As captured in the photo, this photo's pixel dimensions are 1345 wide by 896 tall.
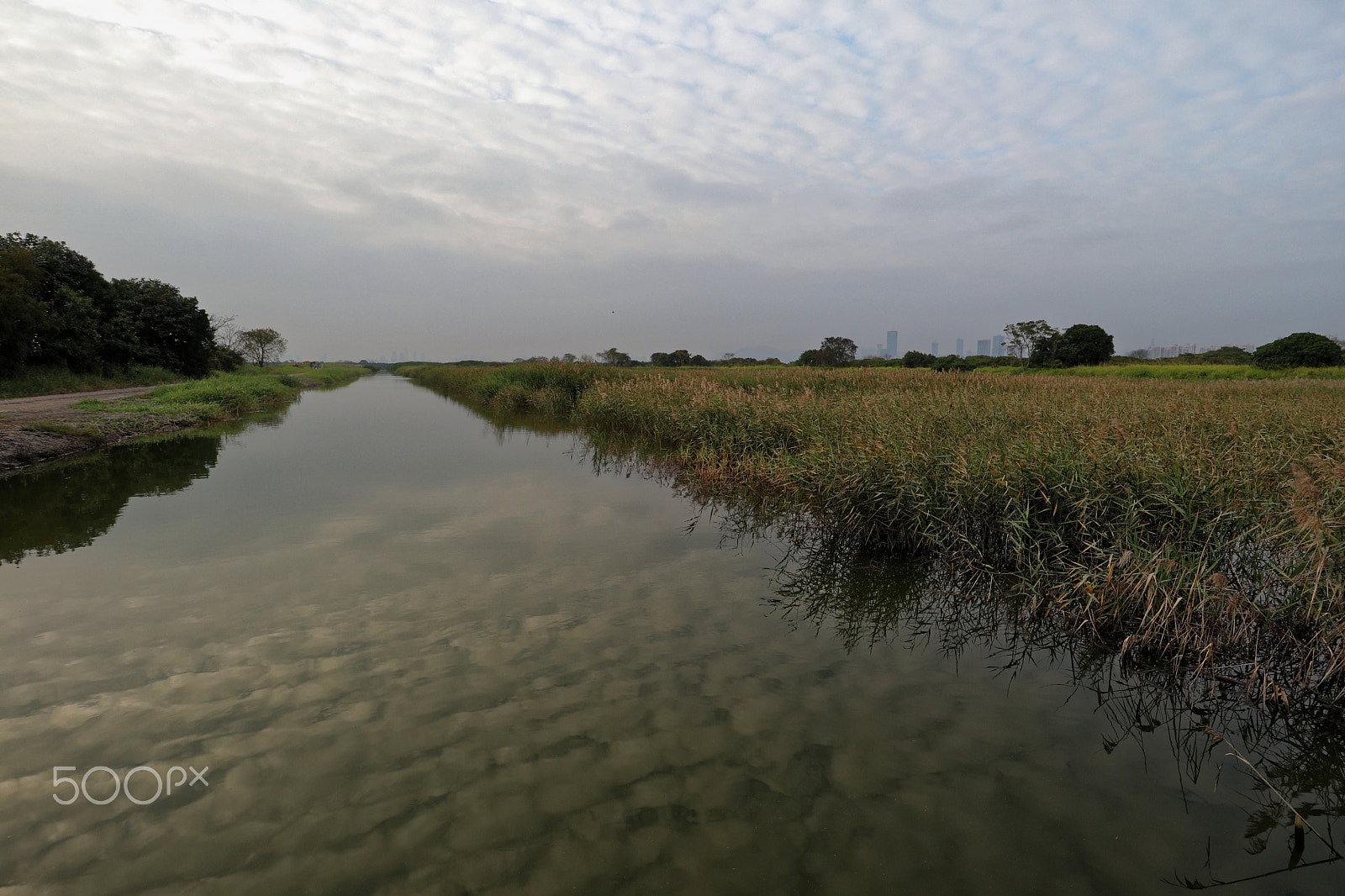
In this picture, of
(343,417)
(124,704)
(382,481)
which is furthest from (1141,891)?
(343,417)

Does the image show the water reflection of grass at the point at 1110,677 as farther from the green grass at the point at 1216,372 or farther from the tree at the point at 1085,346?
the tree at the point at 1085,346

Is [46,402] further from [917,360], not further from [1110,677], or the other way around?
[917,360]

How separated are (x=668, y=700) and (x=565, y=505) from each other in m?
5.06

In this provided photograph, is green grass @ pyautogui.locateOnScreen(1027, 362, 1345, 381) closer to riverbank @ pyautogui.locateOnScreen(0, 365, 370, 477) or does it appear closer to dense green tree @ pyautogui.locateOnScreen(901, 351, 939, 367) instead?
dense green tree @ pyautogui.locateOnScreen(901, 351, 939, 367)

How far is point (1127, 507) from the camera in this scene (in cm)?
449

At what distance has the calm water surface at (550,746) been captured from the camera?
7.69 feet

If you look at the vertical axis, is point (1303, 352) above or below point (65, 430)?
above

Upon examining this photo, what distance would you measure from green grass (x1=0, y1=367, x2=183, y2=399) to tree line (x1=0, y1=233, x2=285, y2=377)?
14.9 inches

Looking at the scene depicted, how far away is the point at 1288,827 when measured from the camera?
8.49ft

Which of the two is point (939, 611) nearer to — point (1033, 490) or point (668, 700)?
point (1033, 490)

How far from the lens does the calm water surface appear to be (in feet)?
7.69

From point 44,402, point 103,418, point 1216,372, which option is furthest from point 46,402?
point 1216,372

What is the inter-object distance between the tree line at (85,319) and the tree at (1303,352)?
5445 centimetres

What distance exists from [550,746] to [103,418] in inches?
732
